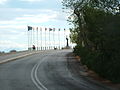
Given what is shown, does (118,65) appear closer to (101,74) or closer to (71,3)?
(101,74)

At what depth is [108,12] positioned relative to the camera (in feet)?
102

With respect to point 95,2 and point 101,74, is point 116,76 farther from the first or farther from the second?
point 95,2

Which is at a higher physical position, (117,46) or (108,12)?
(108,12)

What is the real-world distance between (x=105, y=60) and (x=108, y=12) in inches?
193

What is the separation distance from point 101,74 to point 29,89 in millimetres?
8481

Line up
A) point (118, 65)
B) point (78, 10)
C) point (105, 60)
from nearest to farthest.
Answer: point (118, 65), point (105, 60), point (78, 10)

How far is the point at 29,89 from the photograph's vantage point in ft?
71.6

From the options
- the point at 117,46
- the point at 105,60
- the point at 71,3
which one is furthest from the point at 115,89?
the point at 71,3

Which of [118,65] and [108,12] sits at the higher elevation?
[108,12]

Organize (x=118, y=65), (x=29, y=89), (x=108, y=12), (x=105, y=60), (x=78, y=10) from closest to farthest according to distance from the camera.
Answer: (x=29, y=89) < (x=118, y=65) < (x=105, y=60) < (x=108, y=12) < (x=78, y=10)

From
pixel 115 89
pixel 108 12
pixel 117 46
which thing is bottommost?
pixel 115 89

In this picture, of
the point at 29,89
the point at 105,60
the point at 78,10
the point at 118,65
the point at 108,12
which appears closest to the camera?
the point at 29,89

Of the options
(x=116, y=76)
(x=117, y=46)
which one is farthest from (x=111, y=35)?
(x=116, y=76)

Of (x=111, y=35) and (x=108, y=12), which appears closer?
(x=111, y=35)
